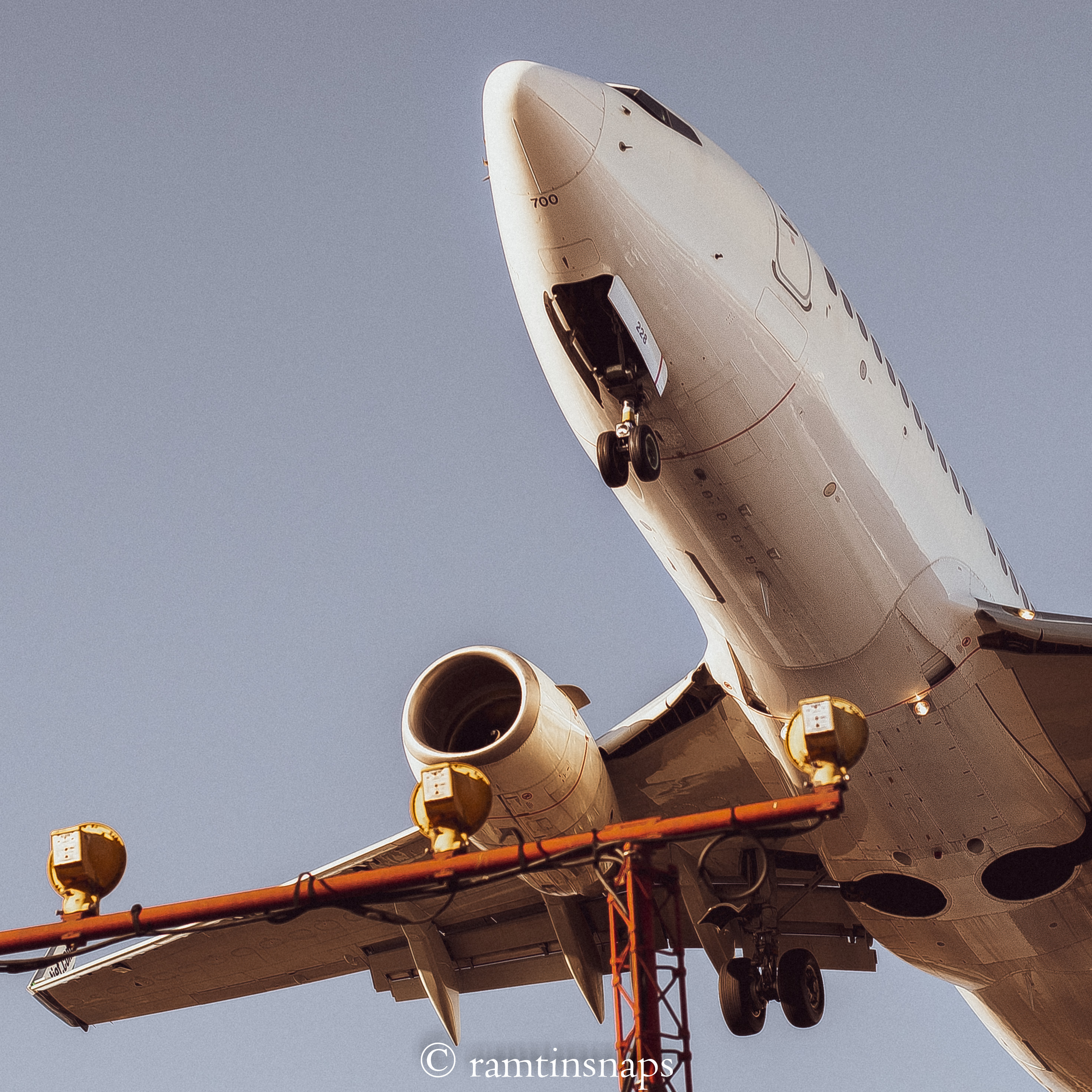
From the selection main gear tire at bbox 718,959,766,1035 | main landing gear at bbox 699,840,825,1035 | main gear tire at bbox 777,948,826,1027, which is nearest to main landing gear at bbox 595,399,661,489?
main landing gear at bbox 699,840,825,1035

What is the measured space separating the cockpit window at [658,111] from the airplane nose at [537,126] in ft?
2.59

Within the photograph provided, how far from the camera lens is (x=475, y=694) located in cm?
1605

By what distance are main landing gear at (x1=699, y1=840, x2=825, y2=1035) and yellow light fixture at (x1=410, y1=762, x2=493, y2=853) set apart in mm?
7449

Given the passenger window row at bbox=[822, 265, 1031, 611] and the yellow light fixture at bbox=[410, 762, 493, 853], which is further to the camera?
the passenger window row at bbox=[822, 265, 1031, 611]

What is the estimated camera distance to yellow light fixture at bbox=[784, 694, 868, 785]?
27.5 feet

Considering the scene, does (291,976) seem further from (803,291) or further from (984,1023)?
(803,291)

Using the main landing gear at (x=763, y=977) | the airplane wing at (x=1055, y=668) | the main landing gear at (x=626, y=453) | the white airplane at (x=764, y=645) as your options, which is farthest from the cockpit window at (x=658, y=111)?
the main landing gear at (x=763, y=977)

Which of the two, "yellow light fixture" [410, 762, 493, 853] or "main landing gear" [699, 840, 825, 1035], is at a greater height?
"yellow light fixture" [410, 762, 493, 853]

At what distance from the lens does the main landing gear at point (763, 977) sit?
16.6m

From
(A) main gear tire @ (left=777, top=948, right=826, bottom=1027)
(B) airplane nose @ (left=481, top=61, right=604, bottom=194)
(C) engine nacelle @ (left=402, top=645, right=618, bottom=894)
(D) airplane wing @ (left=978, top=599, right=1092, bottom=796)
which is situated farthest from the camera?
(A) main gear tire @ (left=777, top=948, right=826, bottom=1027)

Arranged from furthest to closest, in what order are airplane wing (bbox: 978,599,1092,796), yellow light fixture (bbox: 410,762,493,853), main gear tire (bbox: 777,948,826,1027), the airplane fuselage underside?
main gear tire (bbox: 777,948,826,1027) → airplane wing (bbox: 978,599,1092,796) → the airplane fuselage underside → yellow light fixture (bbox: 410,762,493,853)

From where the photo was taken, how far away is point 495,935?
19.9m

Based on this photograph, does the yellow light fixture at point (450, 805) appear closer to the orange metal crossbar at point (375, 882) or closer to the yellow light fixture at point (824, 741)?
the orange metal crossbar at point (375, 882)

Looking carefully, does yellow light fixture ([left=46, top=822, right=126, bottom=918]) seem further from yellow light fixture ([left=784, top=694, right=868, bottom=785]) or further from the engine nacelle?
the engine nacelle
